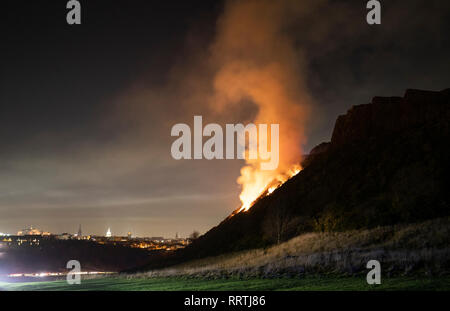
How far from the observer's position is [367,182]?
66.2 metres

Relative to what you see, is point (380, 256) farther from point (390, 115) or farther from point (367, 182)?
point (390, 115)

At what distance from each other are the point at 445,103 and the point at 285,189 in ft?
130

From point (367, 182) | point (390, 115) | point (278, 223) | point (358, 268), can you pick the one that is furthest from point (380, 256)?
point (390, 115)

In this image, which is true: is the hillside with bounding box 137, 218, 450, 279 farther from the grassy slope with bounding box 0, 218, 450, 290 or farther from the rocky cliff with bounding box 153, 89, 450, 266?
the rocky cliff with bounding box 153, 89, 450, 266

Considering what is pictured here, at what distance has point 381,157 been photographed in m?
73.1

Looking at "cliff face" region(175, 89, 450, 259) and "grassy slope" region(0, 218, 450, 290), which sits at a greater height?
"cliff face" region(175, 89, 450, 259)

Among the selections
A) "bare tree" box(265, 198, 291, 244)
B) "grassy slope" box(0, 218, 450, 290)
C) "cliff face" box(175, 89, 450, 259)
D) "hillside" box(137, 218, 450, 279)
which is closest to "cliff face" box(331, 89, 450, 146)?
"cliff face" box(175, 89, 450, 259)

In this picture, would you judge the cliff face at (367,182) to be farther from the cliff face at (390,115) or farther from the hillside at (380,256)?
the hillside at (380,256)

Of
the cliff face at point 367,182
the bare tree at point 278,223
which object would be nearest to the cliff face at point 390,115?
the cliff face at point 367,182

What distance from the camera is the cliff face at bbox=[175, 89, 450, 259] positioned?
168 ft

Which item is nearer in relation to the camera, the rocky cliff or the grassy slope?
the grassy slope

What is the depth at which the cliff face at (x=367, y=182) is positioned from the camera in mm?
51153
